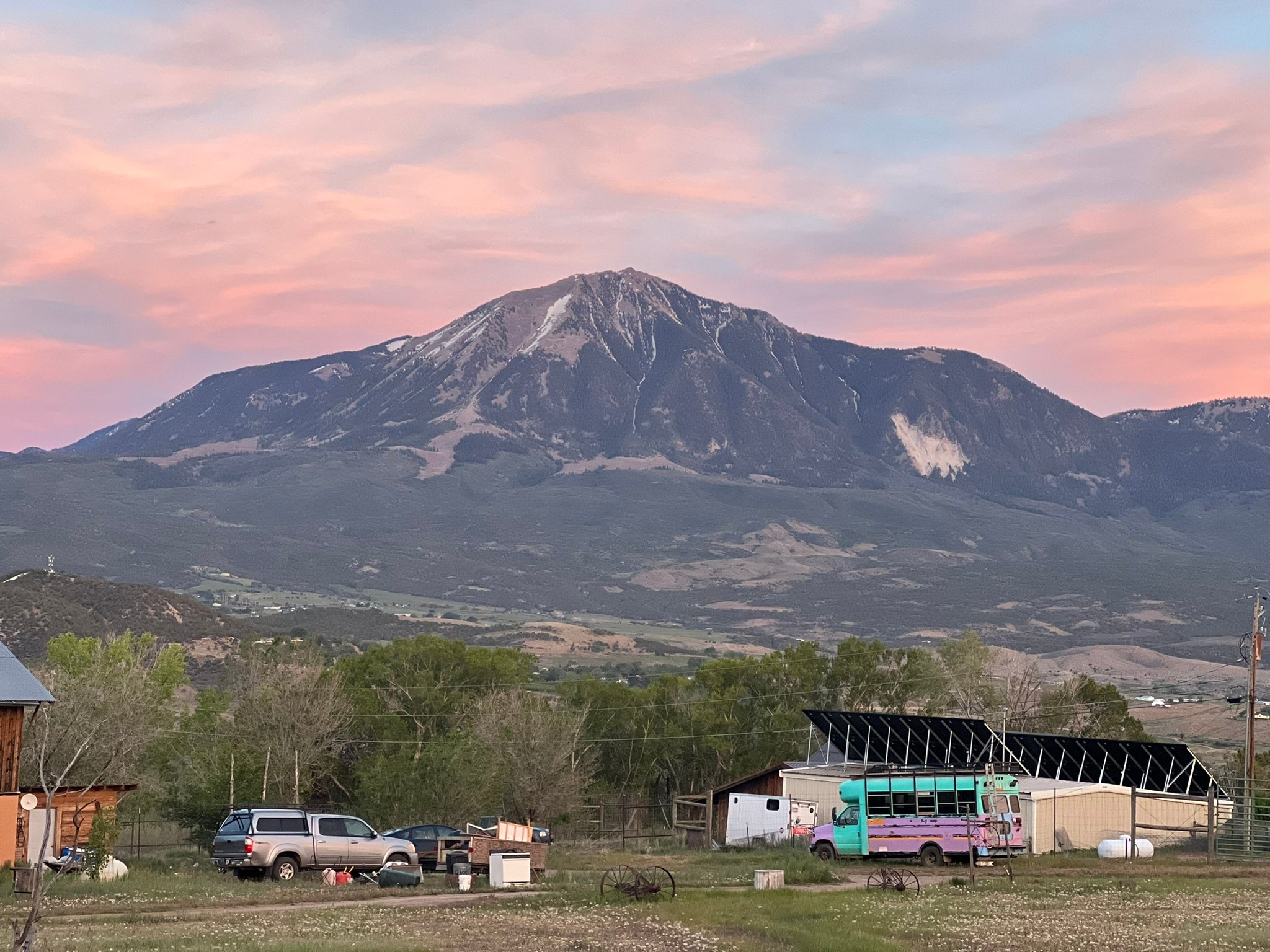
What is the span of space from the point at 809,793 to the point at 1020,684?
40.0 meters

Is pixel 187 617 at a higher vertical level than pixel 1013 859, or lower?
higher

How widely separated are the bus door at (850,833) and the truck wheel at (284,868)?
17.0 m

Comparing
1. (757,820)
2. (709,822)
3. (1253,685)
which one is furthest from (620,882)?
(1253,685)

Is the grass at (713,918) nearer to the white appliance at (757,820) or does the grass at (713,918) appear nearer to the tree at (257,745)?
the white appliance at (757,820)

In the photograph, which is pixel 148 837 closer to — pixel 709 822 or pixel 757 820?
pixel 709 822

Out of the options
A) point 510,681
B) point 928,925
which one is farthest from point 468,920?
point 510,681

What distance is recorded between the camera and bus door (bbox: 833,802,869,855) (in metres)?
49.4

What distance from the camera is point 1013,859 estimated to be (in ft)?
165

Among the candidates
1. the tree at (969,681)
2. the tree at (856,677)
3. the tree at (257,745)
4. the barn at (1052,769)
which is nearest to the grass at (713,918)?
the barn at (1052,769)

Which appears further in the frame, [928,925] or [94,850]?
[94,850]

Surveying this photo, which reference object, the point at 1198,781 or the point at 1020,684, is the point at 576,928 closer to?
the point at 1198,781

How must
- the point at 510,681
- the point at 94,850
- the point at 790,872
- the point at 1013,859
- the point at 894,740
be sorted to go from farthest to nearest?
the point at 510,681 < the point at 894,740 < the point at 1013,859 < the point at 790,872 < the point at 94,850

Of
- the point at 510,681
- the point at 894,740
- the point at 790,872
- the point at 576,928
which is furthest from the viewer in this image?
the point at 510,681

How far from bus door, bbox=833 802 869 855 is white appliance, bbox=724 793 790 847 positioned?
7985mm
